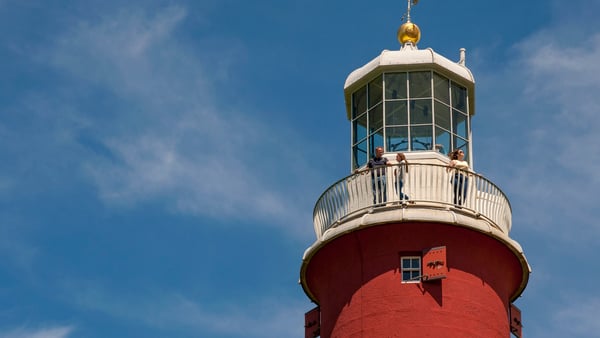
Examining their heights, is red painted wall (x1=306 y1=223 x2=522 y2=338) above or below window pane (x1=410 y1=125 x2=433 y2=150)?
below

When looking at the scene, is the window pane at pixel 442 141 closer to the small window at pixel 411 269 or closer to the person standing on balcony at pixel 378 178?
the person standing on balcony at pixel 378 178

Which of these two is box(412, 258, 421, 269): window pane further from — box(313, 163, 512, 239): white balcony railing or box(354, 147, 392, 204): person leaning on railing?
box(354, 147, 392, 204): person leaning on railing

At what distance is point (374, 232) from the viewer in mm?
30078

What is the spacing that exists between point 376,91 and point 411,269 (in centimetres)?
555

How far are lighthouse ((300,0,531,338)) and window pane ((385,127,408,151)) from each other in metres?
0.02

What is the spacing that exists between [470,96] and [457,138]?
4.52ft

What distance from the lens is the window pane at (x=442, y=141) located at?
3244 cm

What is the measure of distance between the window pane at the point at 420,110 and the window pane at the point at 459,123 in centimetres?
81

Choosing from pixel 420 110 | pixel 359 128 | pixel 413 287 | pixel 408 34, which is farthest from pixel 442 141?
pixel 413 287

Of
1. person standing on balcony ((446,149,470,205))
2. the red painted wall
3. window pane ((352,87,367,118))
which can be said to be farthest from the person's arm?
window pane ((352,87,367,118))

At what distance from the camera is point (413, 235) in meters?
29.8

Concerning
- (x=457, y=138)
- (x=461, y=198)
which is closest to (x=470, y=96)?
(x=457, y=138)

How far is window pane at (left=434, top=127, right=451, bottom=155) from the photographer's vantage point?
32438mm

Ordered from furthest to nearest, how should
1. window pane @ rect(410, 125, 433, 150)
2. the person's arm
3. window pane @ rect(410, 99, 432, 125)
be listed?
window pane @ rect(410, 99, 432, 125), window pane @ rect(410, 125, 433, 150), the person's arm
